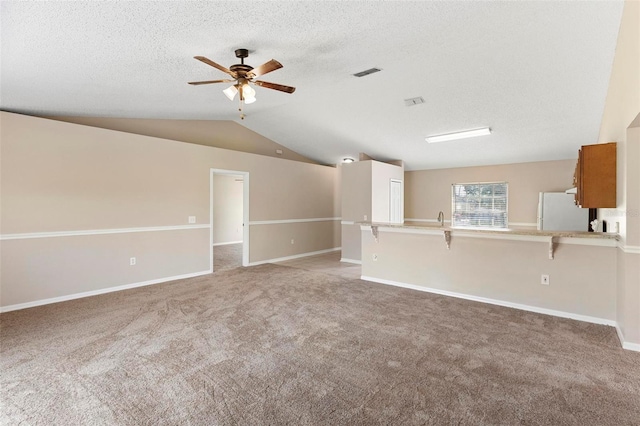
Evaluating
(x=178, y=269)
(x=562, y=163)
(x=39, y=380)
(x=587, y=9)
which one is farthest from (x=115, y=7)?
(x=562, y=163)

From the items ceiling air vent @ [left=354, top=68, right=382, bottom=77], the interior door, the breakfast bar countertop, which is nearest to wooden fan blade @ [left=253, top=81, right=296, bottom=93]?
ceiling air vent @ [left=354, top=68, right=382, bottom=77]

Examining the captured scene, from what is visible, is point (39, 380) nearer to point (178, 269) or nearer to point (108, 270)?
point (108, 270)

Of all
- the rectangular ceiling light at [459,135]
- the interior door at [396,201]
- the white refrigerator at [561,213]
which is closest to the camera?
the rectangular ceiling light at [459,135]

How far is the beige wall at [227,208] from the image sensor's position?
9992mm

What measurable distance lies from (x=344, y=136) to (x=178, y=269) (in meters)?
4.24

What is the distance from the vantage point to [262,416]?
6.26 feet

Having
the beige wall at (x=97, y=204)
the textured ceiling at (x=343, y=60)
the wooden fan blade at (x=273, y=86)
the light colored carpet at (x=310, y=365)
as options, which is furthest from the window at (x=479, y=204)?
the wooden fan blade at (x=273, y=86)

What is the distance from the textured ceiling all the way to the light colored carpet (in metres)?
2.60

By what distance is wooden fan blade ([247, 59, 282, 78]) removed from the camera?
2.72 m

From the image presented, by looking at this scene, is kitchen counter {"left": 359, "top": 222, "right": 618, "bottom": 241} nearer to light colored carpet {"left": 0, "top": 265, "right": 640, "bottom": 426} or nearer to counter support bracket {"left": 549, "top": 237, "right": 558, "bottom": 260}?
counter support bracket {"left": 549, "top": 237, "right": 558, "bottom": 260}

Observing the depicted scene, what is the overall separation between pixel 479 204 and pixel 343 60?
575 centimetres

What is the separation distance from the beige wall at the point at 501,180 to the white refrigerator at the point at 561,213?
39cm

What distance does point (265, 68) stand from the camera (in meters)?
2.87

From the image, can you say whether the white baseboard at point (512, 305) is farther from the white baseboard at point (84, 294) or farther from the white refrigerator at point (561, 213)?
the white baseboard at point (84, 294)
